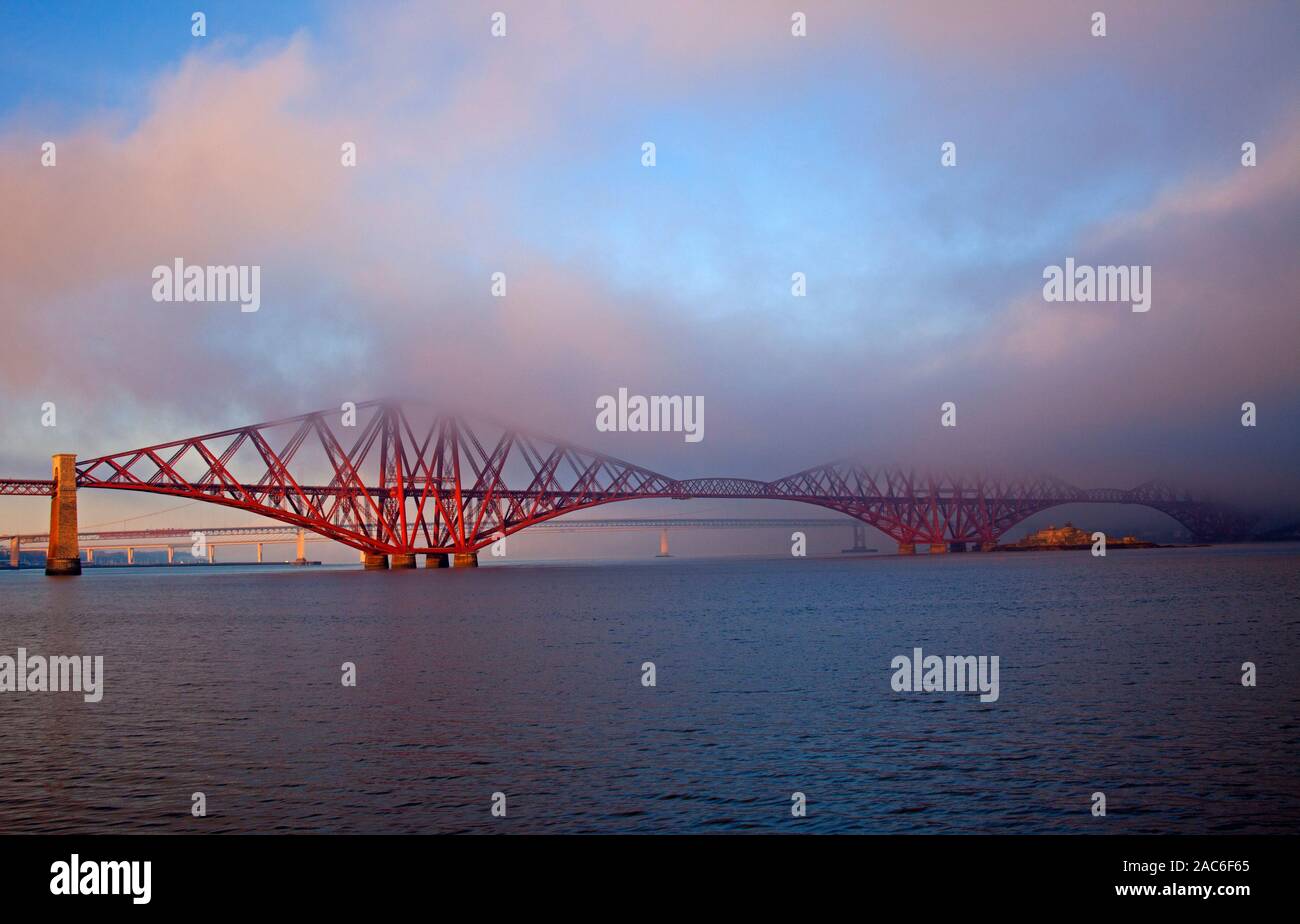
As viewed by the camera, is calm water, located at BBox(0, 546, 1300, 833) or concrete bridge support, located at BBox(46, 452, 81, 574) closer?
calm water, located at BBox(0, 546, 1300, 833)

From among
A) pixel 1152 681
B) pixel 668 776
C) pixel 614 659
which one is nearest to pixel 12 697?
pixel 614 659

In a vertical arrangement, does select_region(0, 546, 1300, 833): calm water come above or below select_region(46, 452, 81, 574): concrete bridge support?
below

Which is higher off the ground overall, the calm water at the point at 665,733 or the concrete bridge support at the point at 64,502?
the concrete bridge support at the point at 64,502

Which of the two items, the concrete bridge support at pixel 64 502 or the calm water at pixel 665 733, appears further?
the concrete bridge support at pixel 64 502

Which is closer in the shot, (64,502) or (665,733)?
(665,733)
